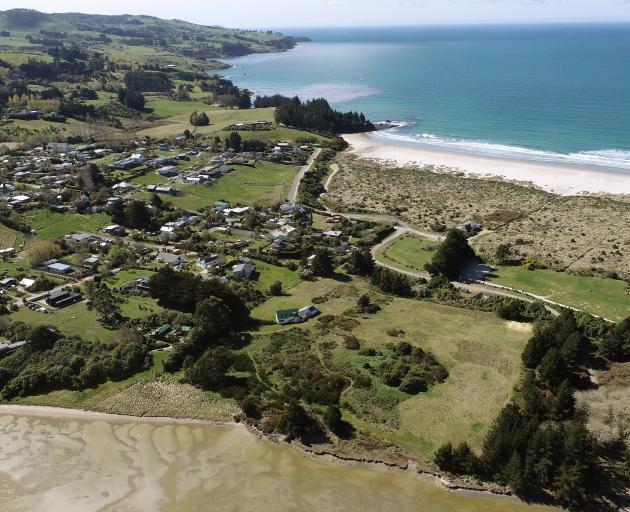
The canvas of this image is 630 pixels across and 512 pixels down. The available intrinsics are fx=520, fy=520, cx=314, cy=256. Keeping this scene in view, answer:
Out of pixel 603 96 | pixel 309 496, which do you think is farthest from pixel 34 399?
pixel 603 96

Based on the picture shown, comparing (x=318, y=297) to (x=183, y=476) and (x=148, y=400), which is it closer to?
(x=148, y=400)

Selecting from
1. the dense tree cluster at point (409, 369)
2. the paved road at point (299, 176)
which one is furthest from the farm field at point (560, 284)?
the paved road at point (299, 176)

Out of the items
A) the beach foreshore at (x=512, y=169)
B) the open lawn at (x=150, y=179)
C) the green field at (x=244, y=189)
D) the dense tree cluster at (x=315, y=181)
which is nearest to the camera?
the green field at (x=244, y=189)

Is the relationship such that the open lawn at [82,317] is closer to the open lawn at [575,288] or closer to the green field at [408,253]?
the green field at [408,253]

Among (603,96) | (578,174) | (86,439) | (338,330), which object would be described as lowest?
(86,439)

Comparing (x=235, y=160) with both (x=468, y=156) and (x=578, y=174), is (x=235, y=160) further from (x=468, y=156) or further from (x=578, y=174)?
(x=578, y=174)

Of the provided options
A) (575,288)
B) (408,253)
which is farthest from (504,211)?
(575,288)
